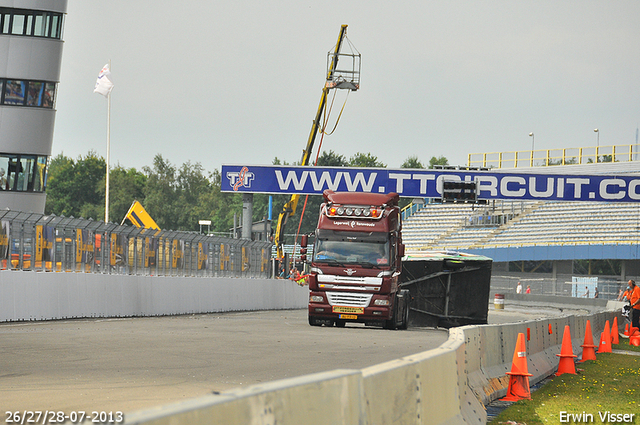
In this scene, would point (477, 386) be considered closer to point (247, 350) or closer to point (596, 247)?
point (247, 350)

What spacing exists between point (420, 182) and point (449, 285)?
58.2ft

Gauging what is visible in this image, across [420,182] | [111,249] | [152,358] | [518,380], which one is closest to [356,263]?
[111,249]

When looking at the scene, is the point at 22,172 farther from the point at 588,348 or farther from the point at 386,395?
the point at 386,395

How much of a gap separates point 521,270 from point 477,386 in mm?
58509

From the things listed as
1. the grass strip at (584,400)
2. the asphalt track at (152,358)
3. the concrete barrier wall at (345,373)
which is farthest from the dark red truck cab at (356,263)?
the grass strip at (584,400)

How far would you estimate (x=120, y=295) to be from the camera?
2478 centimetres

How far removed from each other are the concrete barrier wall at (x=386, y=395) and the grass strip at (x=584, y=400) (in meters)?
0.48

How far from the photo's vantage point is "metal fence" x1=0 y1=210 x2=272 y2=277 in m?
20.6

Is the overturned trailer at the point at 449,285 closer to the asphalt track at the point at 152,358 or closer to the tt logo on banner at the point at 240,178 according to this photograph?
the asphalt track at the point at 152,358

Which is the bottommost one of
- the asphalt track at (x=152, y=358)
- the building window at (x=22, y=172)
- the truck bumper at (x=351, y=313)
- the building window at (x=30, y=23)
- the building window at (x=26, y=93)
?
the asphalt track at (x=152, y=358)

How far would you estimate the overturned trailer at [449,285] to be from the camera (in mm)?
25172

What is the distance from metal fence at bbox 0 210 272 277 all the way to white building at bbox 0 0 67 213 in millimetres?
10745

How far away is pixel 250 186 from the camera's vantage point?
42.8 m

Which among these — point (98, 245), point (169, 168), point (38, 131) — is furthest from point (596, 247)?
point (169, 168)
